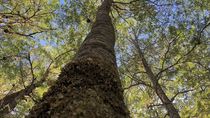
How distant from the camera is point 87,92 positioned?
2.23 m

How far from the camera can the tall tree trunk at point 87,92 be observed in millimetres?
1936

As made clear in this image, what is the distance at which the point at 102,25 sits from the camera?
5.16 metres

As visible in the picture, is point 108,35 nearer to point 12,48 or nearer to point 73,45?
point 73,45

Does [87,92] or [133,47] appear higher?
[133,47]

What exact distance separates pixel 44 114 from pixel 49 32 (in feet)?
51.1

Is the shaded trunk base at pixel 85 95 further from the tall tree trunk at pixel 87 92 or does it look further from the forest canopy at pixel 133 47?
the forest canopy at pixel 133 47

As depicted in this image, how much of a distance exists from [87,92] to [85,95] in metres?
0.07

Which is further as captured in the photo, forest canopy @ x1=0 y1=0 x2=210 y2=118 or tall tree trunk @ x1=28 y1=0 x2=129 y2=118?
forest canopy @ x1=0 y1=0 x2=210 y2=118

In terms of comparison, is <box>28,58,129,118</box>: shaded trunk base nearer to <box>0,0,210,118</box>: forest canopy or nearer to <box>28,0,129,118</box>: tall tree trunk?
<box>28,0,129,118</box>: tall tree trunk

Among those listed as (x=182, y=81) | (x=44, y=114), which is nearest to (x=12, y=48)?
(x=182, y=81)

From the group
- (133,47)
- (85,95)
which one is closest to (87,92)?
(85,95)

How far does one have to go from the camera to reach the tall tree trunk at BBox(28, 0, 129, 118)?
1936 mm

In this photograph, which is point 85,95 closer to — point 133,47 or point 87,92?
point 87,92

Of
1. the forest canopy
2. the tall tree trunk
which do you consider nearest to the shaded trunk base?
the tall tree trunk
